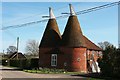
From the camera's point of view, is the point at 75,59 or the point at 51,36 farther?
the point at 51,36

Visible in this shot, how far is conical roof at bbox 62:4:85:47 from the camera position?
4300cm

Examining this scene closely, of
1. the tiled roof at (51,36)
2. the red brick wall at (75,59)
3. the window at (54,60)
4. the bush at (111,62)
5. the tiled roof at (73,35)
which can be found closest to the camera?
the bush at (111,62)

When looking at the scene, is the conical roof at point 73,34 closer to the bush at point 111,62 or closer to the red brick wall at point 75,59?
the red brick wall at point 75,59

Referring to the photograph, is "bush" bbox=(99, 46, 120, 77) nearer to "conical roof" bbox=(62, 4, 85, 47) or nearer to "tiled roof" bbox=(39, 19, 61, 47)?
"conical roof" bbox=(62, 4, 85, 47)

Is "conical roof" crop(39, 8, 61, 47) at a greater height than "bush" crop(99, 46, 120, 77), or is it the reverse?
"conical roof" crop(39, 8, 61, 47)

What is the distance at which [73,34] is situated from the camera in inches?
1720

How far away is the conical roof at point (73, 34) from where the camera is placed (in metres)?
43.0

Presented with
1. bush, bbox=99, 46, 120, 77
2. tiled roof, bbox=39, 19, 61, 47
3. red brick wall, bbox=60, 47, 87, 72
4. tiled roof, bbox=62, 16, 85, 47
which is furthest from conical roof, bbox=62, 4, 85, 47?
bush, bbox=99, 46, 120, 77

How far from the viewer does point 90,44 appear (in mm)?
49688

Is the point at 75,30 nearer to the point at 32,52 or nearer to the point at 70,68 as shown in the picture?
the point at 70,68

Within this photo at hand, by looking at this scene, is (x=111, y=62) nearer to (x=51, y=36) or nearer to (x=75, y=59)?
(x=75, y=59)

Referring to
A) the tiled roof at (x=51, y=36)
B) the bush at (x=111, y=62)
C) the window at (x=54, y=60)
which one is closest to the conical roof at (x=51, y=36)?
the tiled roof at (x=51, y=36)

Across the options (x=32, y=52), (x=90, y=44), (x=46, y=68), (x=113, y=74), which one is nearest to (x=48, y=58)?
(x=46, y=68)

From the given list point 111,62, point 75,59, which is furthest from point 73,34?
point 111,62
